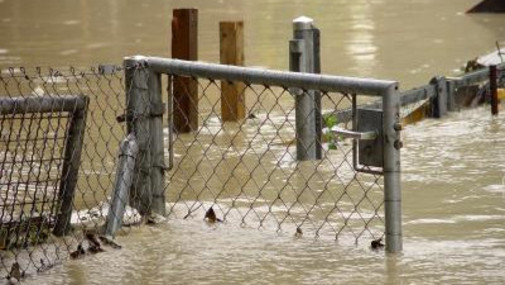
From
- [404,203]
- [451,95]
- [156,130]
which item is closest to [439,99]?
[451,95]

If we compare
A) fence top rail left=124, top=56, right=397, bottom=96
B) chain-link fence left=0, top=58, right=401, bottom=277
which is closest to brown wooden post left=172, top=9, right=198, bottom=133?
chain-link fence left=0, top=58, right=401, bottom=277

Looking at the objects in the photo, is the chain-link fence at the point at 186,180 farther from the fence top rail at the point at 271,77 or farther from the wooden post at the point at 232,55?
the wooden post at the point at 232,55

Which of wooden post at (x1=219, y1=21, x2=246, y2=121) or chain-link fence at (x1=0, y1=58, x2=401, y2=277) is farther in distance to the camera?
wooden post at (x1=219, y1=21, x2=246, y2=121)

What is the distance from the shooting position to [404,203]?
905 cm

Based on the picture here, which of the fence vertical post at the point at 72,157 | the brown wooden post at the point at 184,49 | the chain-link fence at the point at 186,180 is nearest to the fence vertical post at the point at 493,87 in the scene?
the chain-link fence at the point at 186,180

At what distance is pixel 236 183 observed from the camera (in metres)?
10.0

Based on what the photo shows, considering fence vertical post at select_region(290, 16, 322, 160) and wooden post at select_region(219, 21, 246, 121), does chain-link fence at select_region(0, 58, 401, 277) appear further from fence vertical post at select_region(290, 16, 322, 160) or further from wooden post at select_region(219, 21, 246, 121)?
wooden post at select_region(219, 21, 246, 121)

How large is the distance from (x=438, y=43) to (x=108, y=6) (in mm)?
13156

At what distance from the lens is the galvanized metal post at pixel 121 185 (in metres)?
8.09

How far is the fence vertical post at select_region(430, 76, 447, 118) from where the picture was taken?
1277 cm

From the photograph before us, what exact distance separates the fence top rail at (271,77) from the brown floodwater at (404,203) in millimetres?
1020

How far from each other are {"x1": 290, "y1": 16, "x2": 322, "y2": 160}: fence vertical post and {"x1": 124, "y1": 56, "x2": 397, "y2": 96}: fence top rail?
233 centimetres

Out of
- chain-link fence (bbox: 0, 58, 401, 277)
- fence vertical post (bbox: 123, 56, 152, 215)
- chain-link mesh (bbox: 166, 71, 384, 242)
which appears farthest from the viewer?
chain-link mesh (bbox: 166, 71, 384, 242)

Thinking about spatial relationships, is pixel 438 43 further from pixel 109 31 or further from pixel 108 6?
pixel 108 6
